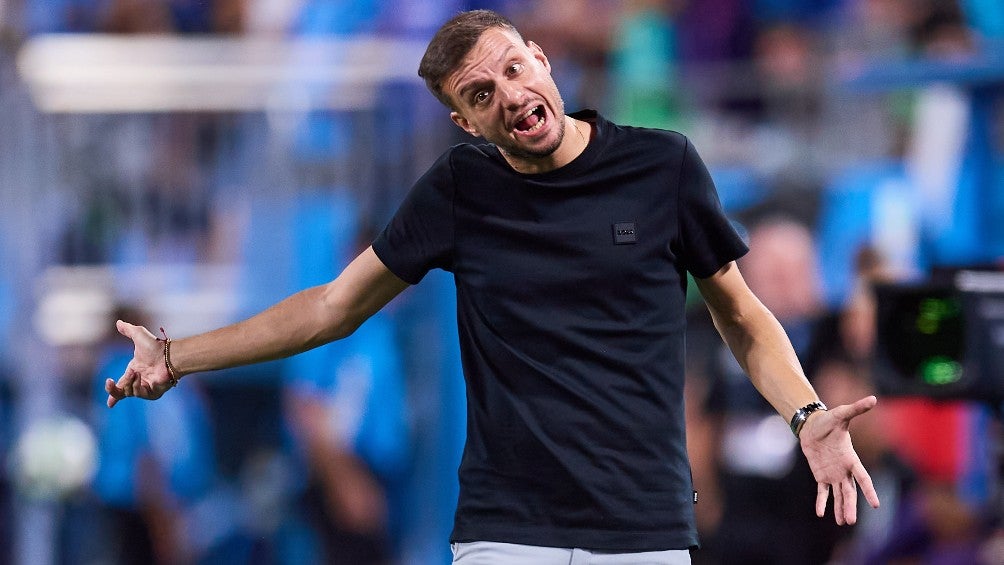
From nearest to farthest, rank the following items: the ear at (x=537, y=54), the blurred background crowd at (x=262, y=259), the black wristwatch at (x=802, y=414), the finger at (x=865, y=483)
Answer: the finger at (x=865, y=483) < the black wristwatch at (x=802, y=414) < the ear at (x=537, y=54) < the blurred background crowd at (x=262, y=259)

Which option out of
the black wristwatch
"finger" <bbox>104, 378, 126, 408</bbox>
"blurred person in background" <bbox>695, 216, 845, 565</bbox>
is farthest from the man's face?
"blurred person in background" <bbox>695, 216, 845, 565</bbox>

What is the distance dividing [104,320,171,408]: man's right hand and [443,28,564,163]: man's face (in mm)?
911

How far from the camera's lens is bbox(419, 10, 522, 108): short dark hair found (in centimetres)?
338

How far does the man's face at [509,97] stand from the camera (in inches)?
129

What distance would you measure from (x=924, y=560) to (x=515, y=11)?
3753mm

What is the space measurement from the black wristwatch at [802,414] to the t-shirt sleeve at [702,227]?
348 millimetres

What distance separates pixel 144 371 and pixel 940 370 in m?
2.63

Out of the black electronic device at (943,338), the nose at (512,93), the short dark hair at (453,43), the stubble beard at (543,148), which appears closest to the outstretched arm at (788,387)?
the stubble beard at (543,148)

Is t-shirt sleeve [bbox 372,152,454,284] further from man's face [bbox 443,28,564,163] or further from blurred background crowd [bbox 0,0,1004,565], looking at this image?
blurred background crowd [bbox 0,0,1004,565]

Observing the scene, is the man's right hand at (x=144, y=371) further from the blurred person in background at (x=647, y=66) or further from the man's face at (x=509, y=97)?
the blurred person in background at (x=647, y=66)

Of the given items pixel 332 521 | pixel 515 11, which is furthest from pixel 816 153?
pixel 332 521

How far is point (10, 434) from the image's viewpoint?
7402 millimetres

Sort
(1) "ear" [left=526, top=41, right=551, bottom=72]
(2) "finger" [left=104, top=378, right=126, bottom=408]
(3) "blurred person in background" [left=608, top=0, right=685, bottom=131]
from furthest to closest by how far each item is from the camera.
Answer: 1. (3) "blurred person in background" [left=608, top=0, right=685, bottom=131]
2. (2) "finger" [left=104, top=378, right=126, bottom=408]
3. (1) "ear" [left=526, top=41, right=551, bottom=72]

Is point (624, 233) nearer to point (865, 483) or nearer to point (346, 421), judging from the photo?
point (865, 483)
